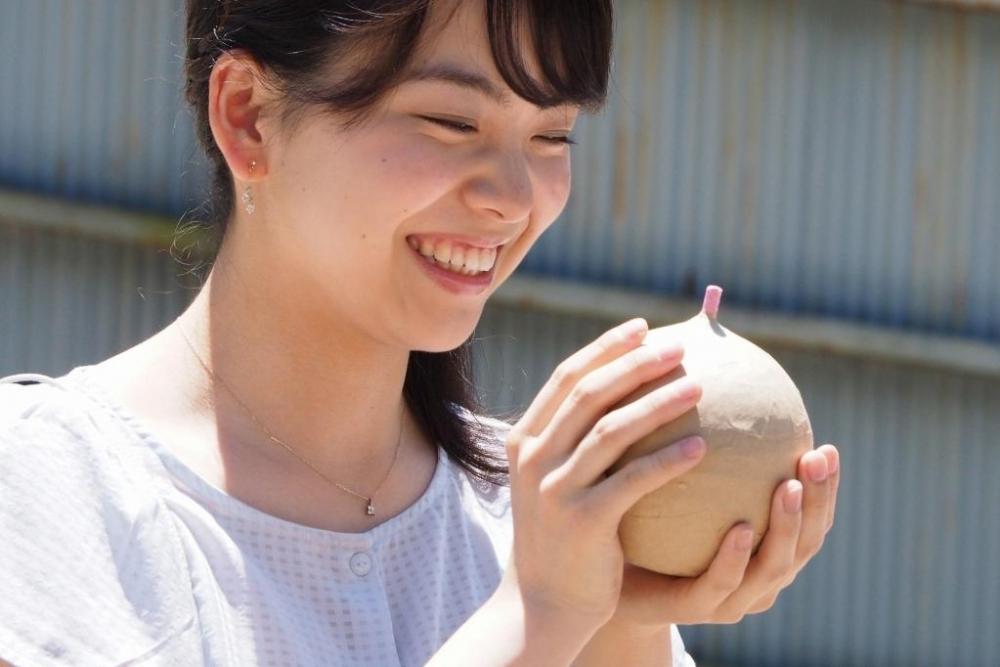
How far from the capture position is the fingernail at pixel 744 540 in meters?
1.99

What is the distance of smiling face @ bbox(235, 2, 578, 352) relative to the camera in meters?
2.11

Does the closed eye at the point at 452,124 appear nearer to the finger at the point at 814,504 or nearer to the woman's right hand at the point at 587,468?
the woman's right hand at the point at 587,468

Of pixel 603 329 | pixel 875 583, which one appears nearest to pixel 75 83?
pixel 603 329

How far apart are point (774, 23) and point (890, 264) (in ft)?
3.63

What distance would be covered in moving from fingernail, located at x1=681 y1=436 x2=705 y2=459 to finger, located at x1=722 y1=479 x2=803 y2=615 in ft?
0.52

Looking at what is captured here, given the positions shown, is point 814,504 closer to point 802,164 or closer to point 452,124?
point 452,124

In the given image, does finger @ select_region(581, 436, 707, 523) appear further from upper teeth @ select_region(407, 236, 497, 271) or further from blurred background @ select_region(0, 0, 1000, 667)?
blurred background @ select_region(0, 0, 1000, 667)

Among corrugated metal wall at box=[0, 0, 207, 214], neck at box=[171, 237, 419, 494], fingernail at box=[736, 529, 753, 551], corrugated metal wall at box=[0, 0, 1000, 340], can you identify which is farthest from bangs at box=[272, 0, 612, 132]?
corrugated metal wall at box=[0, 0, 1000, 340]

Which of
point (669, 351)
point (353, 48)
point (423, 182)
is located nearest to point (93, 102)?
point (353, 48)

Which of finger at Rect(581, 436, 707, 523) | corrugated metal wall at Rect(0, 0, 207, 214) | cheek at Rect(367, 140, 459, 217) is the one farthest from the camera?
corrugated metal wall at Rect(0, 0, 207, 214)

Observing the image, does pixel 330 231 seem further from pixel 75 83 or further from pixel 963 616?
pixel 963 616

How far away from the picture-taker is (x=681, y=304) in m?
7.07

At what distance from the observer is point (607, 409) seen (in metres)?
1.94

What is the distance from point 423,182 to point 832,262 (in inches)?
214
